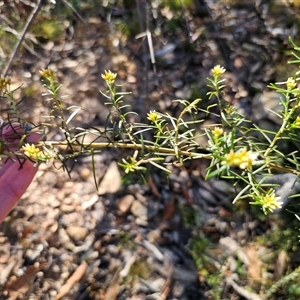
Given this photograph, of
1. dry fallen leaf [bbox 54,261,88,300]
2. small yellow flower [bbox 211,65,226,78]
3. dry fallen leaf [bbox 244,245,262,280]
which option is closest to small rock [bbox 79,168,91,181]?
dry fallen leaf [bbox 54,261,88,300]

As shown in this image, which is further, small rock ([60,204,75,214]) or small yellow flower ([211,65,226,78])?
small rock ([60,204,75,214])

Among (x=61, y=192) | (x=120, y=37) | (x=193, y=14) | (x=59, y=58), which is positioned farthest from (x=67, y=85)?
(x=193, y=14)

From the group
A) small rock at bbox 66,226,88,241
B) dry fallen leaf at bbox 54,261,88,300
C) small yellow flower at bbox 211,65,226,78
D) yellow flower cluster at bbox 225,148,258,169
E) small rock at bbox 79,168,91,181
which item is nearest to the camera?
yellow flower cluster at bbox 225,148,258,169

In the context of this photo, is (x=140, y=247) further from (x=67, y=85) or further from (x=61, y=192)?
(x=67, y=85)

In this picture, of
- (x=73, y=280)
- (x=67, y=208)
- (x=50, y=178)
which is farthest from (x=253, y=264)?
(x=50, y=178)

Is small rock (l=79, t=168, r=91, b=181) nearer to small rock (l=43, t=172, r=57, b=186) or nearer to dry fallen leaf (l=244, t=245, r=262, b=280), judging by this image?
small rock (l=43, t=172, r=57, b=186)

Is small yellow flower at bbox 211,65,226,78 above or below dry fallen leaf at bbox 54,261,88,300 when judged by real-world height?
above

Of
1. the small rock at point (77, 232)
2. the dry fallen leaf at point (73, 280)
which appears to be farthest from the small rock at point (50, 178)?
the dry fallen leaf at point (73, 280)

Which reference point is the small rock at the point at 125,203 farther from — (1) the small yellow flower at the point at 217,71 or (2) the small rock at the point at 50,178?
(1) the small yellow flower at the point at 217,71

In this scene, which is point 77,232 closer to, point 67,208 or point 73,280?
point 67,208
